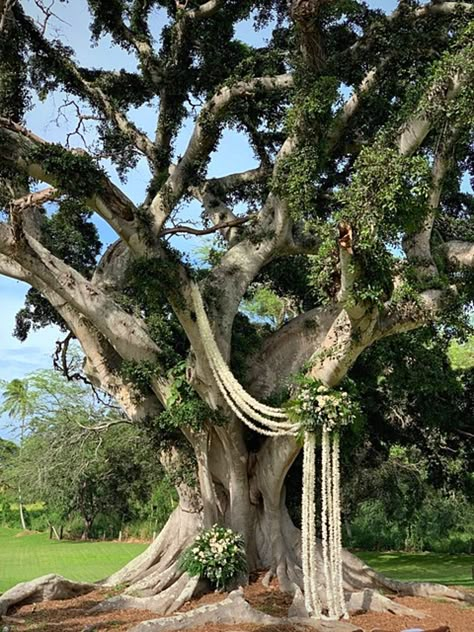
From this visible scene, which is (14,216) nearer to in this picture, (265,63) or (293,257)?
(265,63)

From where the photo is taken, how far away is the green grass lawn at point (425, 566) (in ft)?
47.4

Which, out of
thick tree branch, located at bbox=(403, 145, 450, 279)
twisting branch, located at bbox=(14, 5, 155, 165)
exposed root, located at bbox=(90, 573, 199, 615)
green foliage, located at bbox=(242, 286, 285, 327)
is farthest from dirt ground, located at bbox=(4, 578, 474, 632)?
green foliage, located at bbox=(242, 286, 285, 327)

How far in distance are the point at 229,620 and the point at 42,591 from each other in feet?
11.0

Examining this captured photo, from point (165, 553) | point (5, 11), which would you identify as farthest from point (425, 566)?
point (5, 11)

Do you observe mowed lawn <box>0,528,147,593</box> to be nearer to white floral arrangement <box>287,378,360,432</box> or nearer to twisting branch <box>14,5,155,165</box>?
white floral arrangement <box>287,378,360,432</box>

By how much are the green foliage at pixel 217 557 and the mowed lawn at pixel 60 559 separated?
589 cm

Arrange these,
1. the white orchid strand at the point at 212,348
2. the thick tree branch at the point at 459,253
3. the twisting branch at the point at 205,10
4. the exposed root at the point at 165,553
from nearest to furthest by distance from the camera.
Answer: the white orchid strand at the point at 212,348
the thick tree branch at the point at 459,253
the exposed root at the point at 165,553
the twisting branch at the point at 205,10

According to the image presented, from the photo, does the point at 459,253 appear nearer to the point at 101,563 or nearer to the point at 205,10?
the point at 205,10

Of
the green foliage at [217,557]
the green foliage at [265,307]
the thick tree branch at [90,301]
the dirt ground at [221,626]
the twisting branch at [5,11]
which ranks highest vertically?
the green foliage at [265,307]

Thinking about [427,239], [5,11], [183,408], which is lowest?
[183,408]

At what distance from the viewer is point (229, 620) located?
278 inches

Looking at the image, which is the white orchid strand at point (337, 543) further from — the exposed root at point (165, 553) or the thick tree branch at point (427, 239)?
the exposed root at point (165, 553)

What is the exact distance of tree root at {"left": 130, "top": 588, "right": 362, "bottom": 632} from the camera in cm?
671

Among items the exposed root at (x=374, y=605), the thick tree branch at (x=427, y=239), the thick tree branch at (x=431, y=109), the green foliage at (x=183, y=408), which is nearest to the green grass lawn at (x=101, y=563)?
the exposed root at (x=374, y=605)
